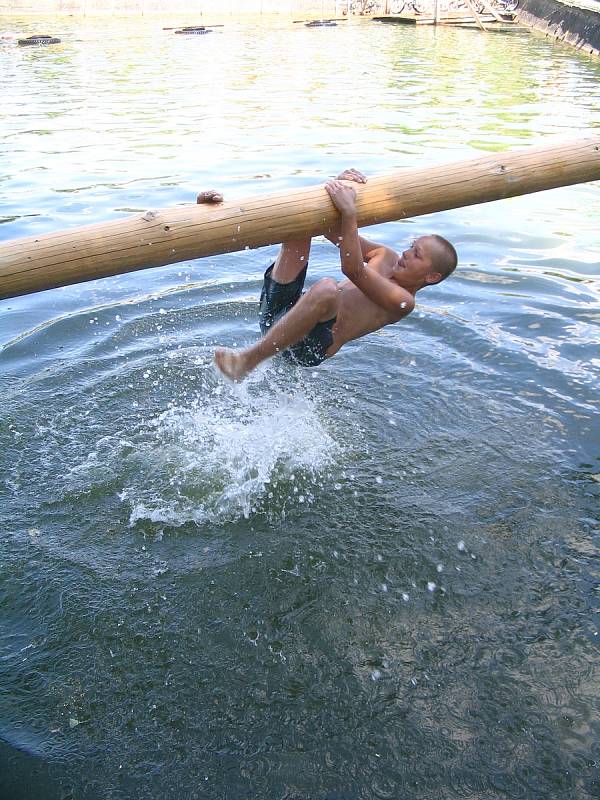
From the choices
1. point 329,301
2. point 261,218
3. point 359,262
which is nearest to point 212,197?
point 261,218

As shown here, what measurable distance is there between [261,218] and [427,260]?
1428mm

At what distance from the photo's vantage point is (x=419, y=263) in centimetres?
527

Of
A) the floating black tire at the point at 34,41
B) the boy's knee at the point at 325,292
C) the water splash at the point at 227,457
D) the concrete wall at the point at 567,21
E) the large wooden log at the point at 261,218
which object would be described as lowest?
the concrete wall at the point at 567,21

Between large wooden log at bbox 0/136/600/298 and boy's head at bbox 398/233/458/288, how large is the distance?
56 centimetres

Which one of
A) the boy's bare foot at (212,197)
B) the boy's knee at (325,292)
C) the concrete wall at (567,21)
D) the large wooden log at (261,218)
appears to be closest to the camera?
the large wooden log at (261,218)

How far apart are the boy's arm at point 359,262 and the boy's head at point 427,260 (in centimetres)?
15

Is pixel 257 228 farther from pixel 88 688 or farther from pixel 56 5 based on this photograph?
pixel 56 5

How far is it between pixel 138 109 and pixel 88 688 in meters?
16.9

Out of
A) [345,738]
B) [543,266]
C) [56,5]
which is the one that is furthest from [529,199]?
[56,5]

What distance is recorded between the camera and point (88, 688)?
376cm

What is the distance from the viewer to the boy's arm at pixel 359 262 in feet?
14.4

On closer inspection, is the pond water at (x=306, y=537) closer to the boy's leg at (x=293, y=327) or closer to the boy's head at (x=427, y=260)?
the boy's leg at (x=293, y=327)

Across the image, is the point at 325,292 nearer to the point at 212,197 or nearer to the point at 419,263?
the point at 419,263

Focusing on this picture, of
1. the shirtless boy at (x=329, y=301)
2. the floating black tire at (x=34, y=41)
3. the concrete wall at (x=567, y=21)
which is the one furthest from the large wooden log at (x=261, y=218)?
the floating black tire at (x=34, y=41)
